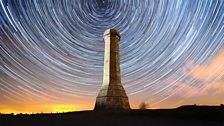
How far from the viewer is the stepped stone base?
57.4ft

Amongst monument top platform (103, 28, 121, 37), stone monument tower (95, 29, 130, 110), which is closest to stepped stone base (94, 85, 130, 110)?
stone monument tower (95, 29, 130, 110)

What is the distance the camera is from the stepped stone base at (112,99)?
57.4 ft

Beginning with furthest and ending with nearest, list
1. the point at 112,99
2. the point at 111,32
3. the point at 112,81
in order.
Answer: the point at 111,32
the point at 112,81
the point at 112,99

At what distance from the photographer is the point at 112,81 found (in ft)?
60.3

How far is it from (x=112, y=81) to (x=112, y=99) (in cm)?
164

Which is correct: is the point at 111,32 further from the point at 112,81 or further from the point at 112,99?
the point at 112,99

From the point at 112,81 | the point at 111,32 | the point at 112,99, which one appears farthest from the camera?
the point at 111,32

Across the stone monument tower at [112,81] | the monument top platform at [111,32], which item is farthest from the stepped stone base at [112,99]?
the monument top platform at [111,32]

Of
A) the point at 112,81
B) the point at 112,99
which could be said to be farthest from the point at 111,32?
the point at 112,99

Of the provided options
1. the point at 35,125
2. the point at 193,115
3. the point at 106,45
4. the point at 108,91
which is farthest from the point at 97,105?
the point at 35,125

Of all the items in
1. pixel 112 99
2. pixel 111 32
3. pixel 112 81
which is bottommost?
pixel 112 99

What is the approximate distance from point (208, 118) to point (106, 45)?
1089cm

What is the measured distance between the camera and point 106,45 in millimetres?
19719

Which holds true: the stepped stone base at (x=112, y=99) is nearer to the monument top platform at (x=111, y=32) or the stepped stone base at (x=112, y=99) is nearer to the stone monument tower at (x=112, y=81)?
the stone monument tower at (x=112, y=81)
